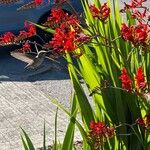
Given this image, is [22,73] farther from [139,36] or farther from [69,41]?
[139,36]

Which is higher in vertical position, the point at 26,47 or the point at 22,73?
the point at 22,73

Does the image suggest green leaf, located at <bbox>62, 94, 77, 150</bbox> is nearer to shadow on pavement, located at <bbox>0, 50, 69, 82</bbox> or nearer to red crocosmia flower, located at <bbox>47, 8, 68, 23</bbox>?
red crocosmia flower, located at <bbox>47, 8, 68, 23</bbox>

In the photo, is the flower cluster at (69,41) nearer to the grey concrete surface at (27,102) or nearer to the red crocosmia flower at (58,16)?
the red crocosmia flower at (58,16)

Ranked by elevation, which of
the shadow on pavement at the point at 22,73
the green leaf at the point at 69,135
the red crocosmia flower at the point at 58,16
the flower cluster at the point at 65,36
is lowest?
the green leaf at the point at 69,135

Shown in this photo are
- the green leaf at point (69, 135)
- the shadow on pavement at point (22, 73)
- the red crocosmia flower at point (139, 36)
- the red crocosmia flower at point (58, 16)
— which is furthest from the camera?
the shadow on pavement at point (22, 73)

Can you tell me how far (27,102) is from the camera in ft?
19.3

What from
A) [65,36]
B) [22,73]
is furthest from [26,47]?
[22,73]

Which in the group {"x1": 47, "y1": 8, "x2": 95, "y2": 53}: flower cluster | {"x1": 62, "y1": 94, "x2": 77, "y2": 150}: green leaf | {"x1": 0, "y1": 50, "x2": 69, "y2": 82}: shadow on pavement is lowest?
{"x1": 62, "y1": 94, "x2": 77, "y2": 150}: green leaf

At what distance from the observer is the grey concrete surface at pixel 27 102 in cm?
488

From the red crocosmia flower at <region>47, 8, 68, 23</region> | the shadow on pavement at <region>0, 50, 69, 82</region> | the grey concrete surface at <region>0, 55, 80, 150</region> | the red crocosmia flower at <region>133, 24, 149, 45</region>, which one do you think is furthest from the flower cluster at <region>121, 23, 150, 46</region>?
the shadow on pavement at <region>0, 50, 69, 82</region>

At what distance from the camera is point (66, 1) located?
2.64 m

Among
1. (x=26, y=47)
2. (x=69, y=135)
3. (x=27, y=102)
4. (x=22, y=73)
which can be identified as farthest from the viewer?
(x=22, y=73)

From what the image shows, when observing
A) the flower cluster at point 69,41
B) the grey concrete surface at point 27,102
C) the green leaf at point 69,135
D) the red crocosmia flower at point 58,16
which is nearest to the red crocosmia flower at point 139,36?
the flower cluster at point 69,41

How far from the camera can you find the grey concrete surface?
4875 millimetres
